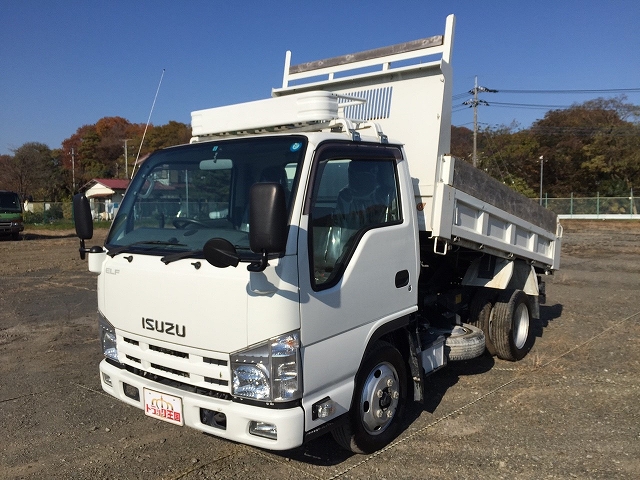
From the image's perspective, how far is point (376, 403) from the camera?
3977 millimetres

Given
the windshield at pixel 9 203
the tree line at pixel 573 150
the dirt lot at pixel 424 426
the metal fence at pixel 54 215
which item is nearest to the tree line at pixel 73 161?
the metal fence at pixel 54 215

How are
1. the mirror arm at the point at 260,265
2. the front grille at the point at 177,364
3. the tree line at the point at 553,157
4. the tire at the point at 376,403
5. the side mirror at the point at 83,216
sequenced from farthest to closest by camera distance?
1. the tree line at the point at 553,157
2. the side mirror at the point at 83,216
3. the tire at the point at 376,403
4. the front grille at the point at 177,364
5. the mirror arm at the point at 260,265

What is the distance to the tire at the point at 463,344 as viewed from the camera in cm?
520

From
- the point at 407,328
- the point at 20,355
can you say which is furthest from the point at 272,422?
the point at 20,355

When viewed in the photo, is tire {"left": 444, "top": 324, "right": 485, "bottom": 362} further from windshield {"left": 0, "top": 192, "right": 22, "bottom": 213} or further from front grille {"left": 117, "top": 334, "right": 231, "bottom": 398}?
windshield {"left": 0, "top": 192, "right": 22, "bottom": 213}

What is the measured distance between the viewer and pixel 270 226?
282 centimetres

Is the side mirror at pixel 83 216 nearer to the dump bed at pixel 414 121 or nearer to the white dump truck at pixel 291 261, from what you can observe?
the white dump truck at pixel 291 261

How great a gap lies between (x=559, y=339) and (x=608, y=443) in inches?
130

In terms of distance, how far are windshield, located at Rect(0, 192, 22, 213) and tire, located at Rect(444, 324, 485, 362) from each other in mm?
24744

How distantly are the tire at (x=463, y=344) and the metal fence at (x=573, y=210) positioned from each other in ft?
128

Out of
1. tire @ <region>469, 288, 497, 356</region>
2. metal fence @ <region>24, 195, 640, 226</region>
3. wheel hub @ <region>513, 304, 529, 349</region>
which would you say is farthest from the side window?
metal fence @ <region>24, 195, 640, 226</region>

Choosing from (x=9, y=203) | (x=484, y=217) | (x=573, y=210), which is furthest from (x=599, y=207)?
(x=484, y=217)

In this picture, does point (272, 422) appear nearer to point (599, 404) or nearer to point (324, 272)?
point (324, 272)

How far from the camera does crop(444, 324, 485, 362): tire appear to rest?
5195mm
